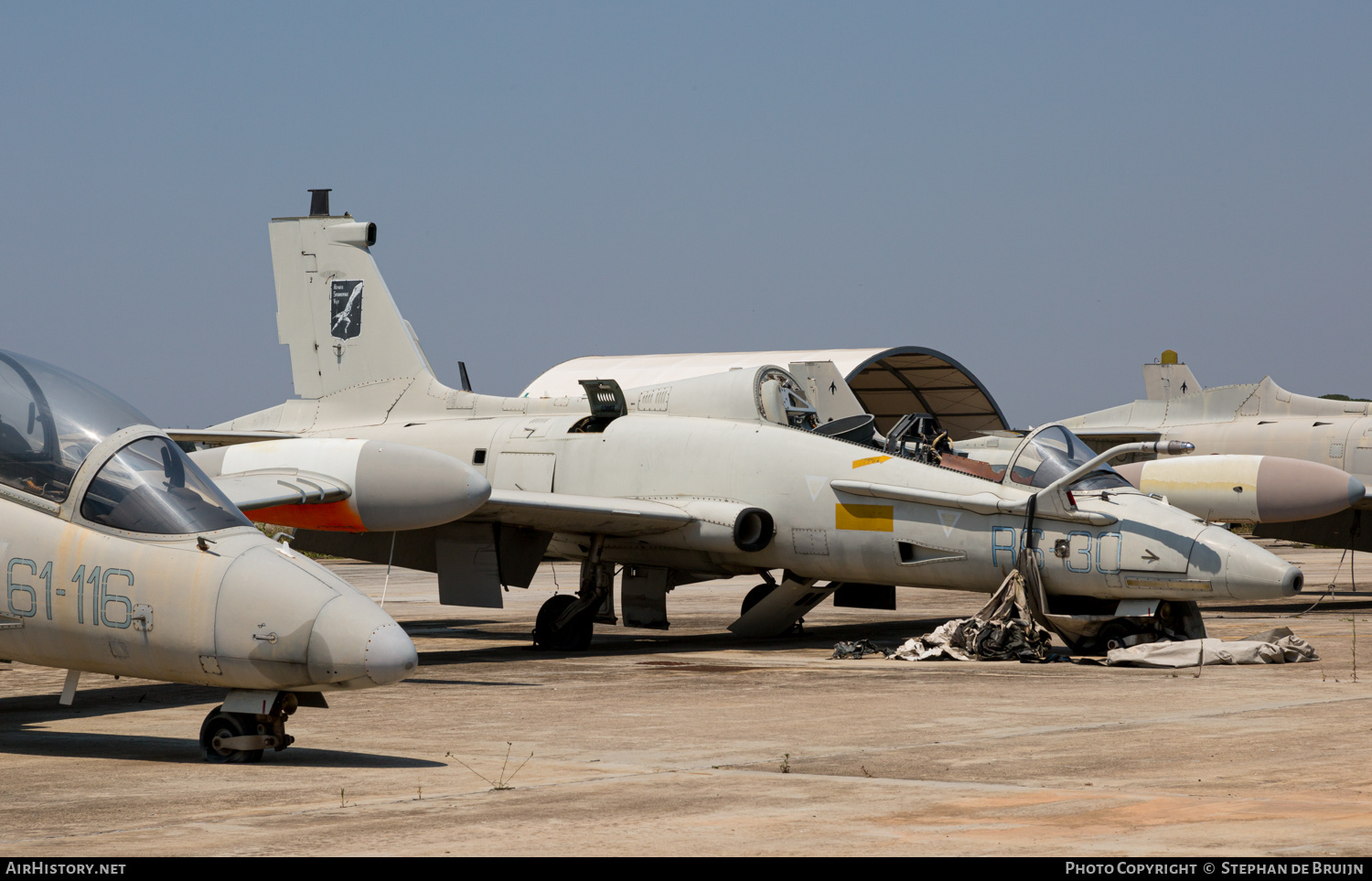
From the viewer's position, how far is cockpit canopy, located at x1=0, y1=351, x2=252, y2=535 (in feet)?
30.0

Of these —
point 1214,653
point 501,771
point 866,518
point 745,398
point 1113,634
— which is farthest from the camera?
point 745,398

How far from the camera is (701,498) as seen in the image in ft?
59.5

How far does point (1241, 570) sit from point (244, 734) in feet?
32.3

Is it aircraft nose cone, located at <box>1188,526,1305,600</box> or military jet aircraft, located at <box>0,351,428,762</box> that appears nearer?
military jet aircraft, located at <box>0,351,428,762</box>

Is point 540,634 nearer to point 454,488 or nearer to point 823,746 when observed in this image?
point 454,488

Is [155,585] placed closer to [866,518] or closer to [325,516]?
[325,516]

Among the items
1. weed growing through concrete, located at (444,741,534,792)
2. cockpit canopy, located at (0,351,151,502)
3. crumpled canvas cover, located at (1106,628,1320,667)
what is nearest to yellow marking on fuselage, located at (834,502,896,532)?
crumpled canvas cover, located at (1106,628,1320,667)

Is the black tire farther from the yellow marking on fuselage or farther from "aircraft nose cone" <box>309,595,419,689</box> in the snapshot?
"aircraft nose cone" <box>309,595,419,689</box>

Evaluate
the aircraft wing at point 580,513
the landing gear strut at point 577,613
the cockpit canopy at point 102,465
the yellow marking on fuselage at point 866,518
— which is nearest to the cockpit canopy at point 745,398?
the aircraft wing at point 580,513

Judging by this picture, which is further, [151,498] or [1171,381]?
[1171,381]

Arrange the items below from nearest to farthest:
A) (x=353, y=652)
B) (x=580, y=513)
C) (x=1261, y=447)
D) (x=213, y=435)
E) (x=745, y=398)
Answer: (x=353, y=652) → (x=580, y=513) → (x=745, y=398) → (x=213, y=435) → (x=1261, y=447)

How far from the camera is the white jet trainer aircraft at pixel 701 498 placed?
606 inches

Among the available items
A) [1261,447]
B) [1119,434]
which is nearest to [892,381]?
[1119,434]
